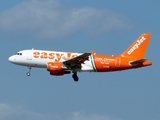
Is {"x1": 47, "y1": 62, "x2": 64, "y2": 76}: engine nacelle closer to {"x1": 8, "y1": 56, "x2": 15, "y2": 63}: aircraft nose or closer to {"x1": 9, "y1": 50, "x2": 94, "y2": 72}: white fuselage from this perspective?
{"x1": 9, "y1": 50, "x2": 94, "y2": 72}: white fuselage

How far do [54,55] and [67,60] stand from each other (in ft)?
8.03

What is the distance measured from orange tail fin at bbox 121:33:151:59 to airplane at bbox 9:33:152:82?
104 cm

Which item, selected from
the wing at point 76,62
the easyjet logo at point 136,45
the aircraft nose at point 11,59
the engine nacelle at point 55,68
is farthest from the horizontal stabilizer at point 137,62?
the aircraft nose at point 11,59

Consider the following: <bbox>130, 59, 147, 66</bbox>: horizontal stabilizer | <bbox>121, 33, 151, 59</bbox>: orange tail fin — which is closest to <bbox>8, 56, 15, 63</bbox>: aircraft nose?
<bbox>121, 33, 151, 59</bbox>: orange tail fin

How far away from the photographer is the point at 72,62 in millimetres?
105250

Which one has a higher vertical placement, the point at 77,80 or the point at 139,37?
the point at 139,37

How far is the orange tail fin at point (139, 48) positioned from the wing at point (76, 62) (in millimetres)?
7956

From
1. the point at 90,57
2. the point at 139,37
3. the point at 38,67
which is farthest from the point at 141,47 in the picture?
the point at 38,67

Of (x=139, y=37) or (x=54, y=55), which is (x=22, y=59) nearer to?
(x=54, y=55)

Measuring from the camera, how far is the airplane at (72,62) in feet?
344

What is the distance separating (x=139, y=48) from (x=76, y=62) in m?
11.9

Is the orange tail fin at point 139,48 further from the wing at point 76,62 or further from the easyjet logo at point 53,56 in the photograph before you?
the easyjet logo at point 53,56

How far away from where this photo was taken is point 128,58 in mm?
108062

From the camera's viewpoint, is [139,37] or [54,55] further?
[139,37]
